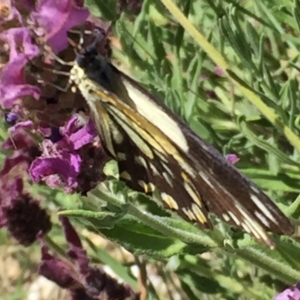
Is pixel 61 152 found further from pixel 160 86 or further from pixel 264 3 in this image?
pixel 264 3

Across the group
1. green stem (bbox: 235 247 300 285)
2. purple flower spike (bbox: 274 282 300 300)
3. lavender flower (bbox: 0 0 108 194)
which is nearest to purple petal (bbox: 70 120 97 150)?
lavender flower (bbox: 0 0 108 194)

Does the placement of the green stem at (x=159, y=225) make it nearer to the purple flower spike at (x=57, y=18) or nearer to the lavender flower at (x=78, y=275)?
the purple flower spike at (x=57, y=18)

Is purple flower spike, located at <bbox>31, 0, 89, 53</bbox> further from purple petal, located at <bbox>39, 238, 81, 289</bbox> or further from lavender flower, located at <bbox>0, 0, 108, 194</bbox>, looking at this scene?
purple petal, located at <bbox>39, 238, 81, 289</bbox>

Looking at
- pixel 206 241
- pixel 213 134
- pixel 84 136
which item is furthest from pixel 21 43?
pixel 213 134

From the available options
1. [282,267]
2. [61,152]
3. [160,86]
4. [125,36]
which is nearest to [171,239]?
[282,267]

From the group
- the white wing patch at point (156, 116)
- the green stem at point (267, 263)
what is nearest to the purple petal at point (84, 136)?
the white wing patch at point (156, 116)
